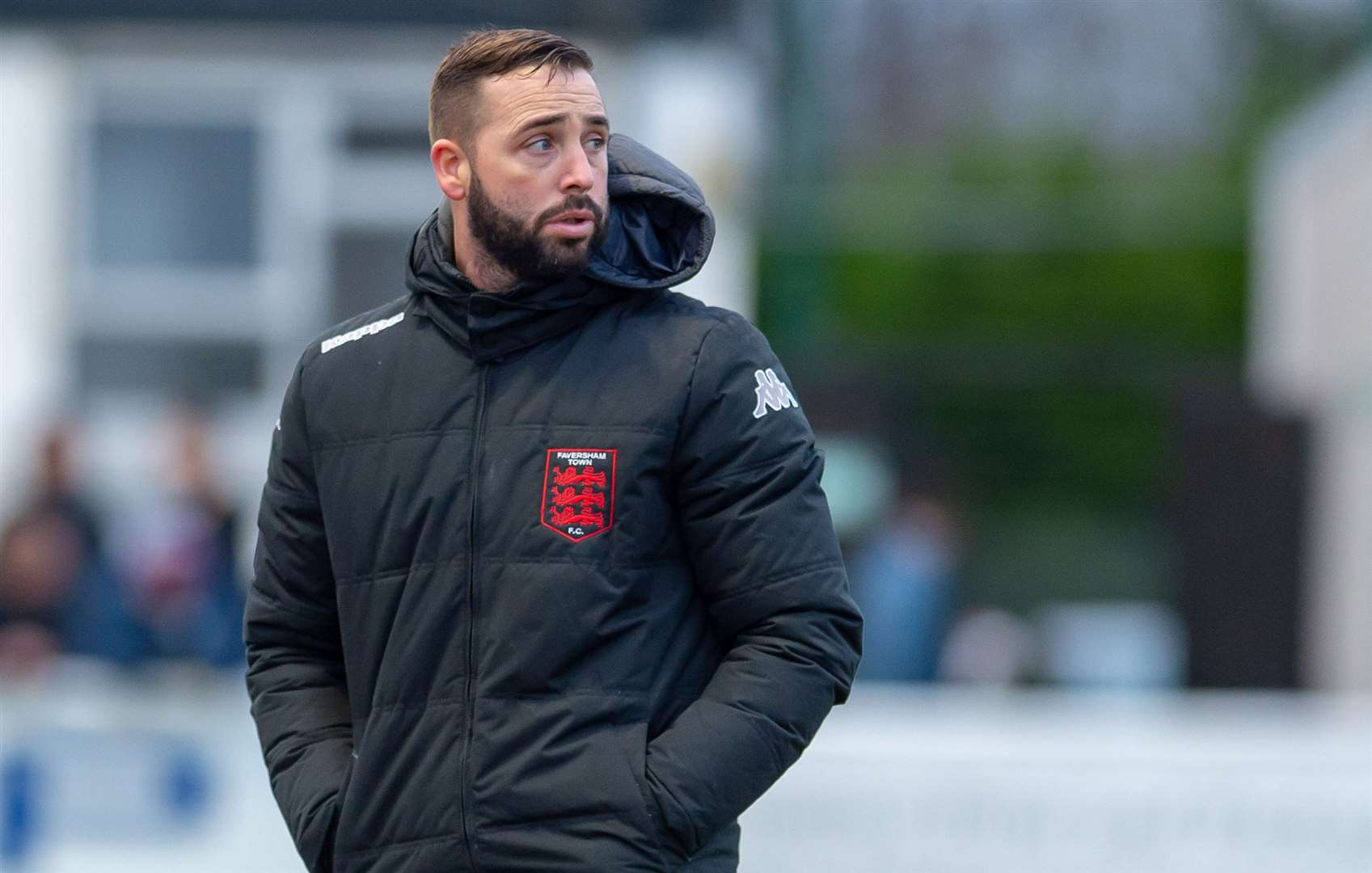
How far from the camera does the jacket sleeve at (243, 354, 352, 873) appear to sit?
103 inches

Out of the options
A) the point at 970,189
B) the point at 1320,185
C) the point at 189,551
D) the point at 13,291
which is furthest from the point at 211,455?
the point at 970,189

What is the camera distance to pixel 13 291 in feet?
36.4

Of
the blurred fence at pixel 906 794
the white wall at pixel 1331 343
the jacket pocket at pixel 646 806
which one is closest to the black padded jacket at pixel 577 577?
the jacket pocket at pixel 646 806

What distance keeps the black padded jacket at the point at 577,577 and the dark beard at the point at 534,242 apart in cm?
3

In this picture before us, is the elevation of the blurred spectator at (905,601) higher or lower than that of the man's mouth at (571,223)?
lower

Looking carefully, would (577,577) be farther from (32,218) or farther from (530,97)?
(32,218)

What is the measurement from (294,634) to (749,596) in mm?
618

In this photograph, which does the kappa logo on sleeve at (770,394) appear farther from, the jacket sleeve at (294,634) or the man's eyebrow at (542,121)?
the jacket sleeve at (294,634)

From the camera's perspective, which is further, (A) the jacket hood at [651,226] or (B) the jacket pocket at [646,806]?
(A) the jacket hood at [651,226]

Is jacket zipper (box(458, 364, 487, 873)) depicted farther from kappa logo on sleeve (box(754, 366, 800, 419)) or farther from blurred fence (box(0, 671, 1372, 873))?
blurred fence (box(0, 671, 1372, 873))

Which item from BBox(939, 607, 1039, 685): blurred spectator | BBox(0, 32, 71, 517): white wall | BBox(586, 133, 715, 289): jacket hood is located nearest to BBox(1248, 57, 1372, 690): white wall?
BBox(939, 607, 1039, 685): blurred spectator

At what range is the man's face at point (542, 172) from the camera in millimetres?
2480

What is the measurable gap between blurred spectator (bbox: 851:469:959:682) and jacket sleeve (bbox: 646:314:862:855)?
216 inches

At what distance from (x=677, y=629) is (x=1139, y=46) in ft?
107
